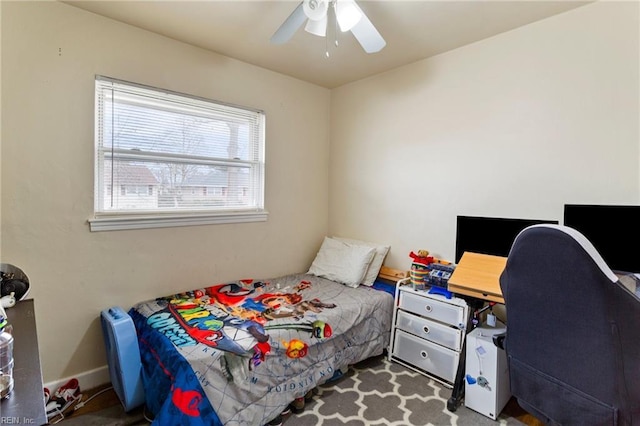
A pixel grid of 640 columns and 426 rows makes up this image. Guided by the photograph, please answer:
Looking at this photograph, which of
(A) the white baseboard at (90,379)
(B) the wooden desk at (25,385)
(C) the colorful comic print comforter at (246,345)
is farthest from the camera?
(A) the white baseboard at (90,379)

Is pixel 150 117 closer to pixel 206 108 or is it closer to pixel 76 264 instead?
pixel 206 108

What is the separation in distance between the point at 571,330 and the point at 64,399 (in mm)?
2748

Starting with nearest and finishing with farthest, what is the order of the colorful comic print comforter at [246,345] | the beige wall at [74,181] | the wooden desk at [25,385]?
the wooden desk at [25,385], the colorful comic print comforter at [246,345], the beige wall at [74,181]

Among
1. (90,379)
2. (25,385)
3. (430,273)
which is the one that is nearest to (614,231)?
(430,273)

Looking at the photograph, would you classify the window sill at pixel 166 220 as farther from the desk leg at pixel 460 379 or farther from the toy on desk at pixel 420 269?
the desk leg at pixel 460 379

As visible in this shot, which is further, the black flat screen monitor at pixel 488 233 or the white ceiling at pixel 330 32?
the black flat screen monitor at pixel 488 233

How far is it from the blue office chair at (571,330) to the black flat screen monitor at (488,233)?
0.75 meters

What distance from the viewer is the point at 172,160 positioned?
8.09ft

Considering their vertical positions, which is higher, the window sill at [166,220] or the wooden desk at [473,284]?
the window sill at [166,220]

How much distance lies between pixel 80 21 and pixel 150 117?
26.6 inches

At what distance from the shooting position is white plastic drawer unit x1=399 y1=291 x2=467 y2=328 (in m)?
2.18

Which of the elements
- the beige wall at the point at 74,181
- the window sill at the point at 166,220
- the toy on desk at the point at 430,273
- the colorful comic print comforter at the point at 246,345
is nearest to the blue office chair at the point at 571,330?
the toy on desk at the point at 430,273

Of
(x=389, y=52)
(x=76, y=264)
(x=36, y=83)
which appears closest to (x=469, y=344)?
(x=389, y=52)

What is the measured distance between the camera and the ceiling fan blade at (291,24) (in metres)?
1.78
